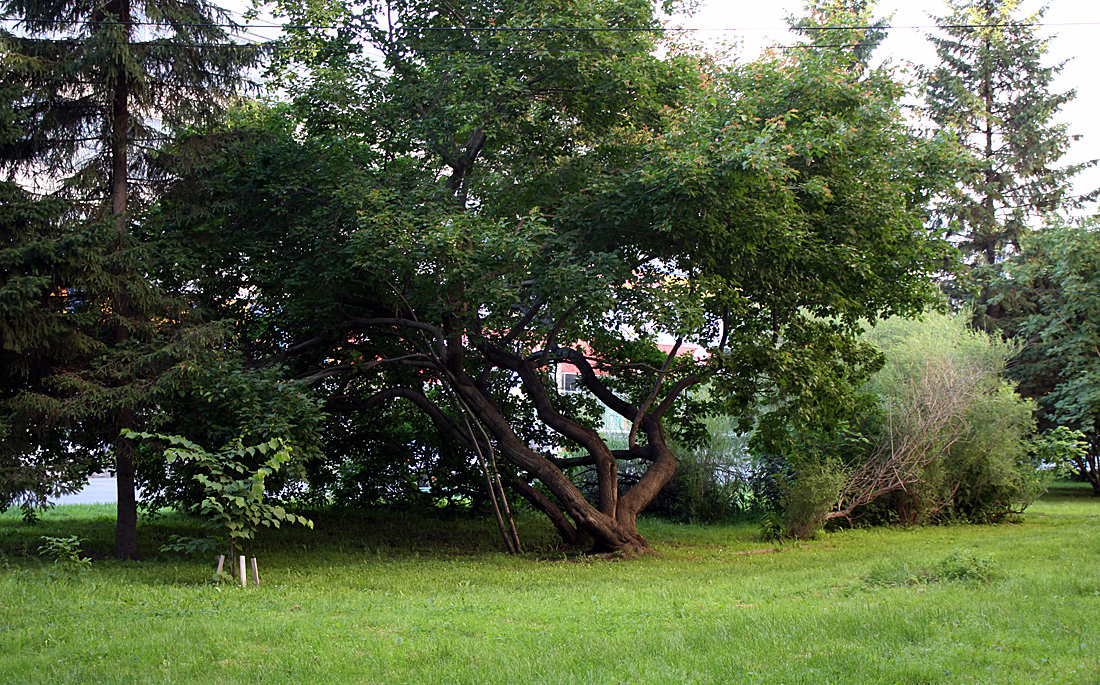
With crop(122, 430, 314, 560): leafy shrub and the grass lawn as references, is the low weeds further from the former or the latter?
crop(122, 430, 314, 560): leafy shrub

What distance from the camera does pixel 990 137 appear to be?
3114 cm

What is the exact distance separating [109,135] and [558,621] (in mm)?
8653

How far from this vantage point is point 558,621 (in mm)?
6984

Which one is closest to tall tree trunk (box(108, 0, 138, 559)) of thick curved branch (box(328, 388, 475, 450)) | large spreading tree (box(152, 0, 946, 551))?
large spreading tree (box(152, 0, 946, 551))

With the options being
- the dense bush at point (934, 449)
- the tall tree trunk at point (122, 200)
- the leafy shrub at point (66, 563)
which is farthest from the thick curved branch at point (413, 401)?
the dense bush at point (934, 449)

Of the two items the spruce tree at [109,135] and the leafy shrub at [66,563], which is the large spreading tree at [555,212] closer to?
the spruce tree at [109,135]

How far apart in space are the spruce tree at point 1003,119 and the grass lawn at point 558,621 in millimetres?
21724

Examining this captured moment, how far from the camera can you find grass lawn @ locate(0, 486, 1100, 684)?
536 centimetres

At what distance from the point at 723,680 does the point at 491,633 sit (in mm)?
1943

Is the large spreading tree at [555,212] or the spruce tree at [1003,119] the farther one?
the spruce tree at [1003,119]

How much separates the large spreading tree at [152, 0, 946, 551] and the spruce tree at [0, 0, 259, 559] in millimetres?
824

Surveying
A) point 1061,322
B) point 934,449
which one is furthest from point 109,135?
point 1061,322

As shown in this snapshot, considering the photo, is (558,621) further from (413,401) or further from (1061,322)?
(1061,322)

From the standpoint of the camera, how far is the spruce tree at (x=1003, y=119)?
3027cm
